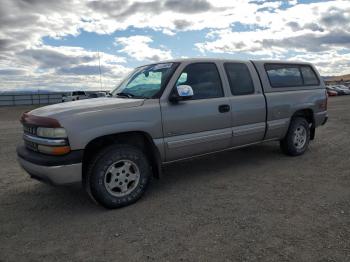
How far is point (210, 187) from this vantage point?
5.06 m

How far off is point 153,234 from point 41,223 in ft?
4.49

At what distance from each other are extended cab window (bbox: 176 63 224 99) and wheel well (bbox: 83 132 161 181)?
0.92 m

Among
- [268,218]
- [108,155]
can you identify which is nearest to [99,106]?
[108,155]

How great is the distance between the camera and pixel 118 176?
434 centimetres

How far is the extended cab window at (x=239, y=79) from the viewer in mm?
5551

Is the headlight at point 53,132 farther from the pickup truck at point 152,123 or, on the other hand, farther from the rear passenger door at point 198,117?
the rear passenger door at point 198,117

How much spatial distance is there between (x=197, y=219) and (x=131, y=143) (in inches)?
54.5

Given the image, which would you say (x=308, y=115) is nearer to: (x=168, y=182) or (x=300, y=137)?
(x=300, y=137)

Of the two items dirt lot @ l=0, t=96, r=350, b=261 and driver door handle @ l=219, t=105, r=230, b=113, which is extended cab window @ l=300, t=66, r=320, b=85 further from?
driver door handle @ l=219, t=105, r=230, b=113

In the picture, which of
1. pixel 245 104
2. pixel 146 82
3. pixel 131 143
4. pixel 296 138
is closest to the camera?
pixel 131 143

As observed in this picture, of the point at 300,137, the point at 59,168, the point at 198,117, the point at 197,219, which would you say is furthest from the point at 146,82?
the point at 300,137

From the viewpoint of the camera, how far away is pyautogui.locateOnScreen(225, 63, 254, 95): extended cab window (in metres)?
5.55

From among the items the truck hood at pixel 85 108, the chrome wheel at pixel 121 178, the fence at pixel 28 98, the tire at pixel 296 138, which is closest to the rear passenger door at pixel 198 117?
the truck hood at pixel 85 108

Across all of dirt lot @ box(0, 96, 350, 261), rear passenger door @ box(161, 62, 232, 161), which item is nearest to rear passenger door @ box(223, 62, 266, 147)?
rear passenger door @ box(161, 62, 232, 161)
